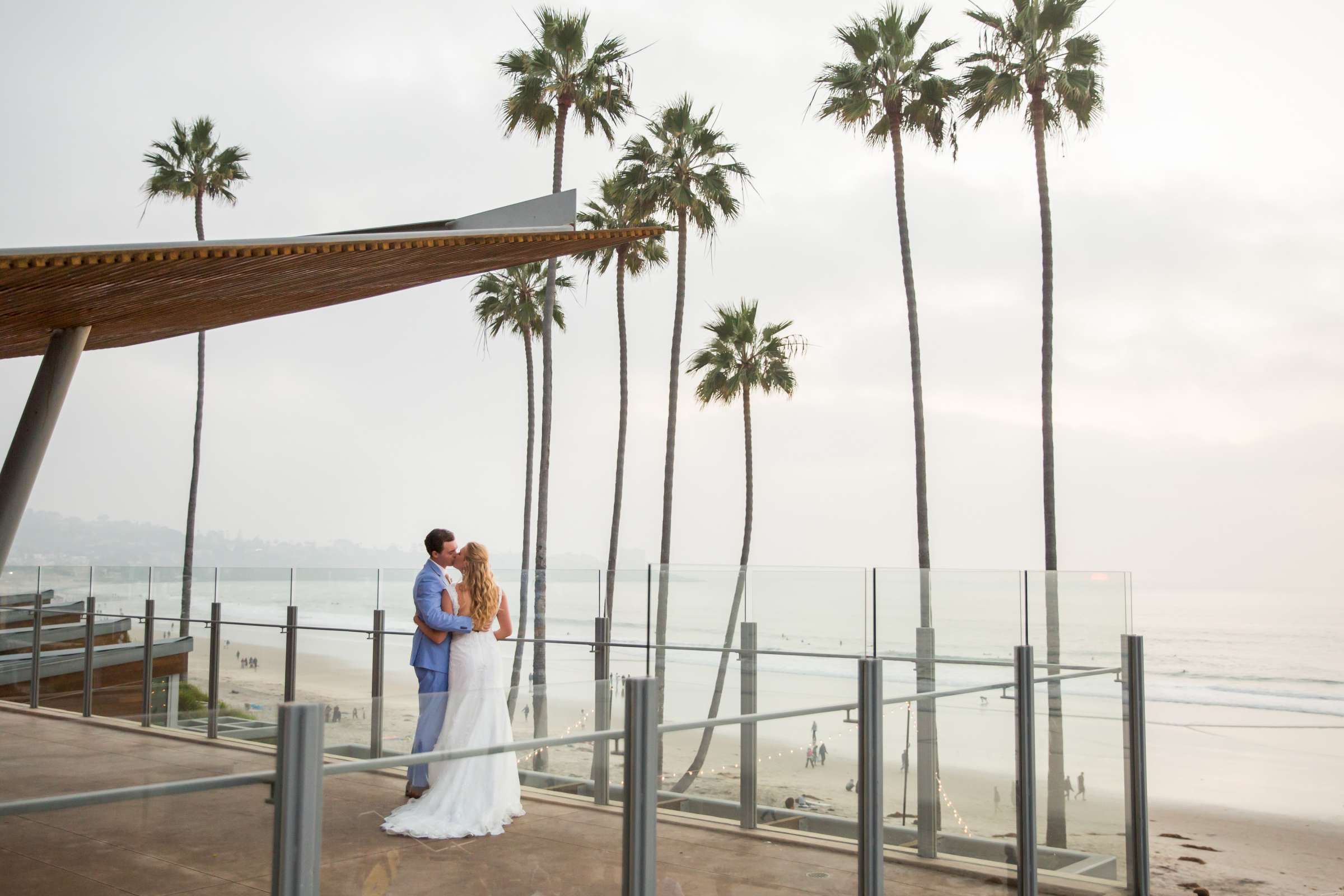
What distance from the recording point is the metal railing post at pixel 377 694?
126 inches

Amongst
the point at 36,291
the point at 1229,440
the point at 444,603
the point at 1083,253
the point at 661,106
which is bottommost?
the point at 444,603

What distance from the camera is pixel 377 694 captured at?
28.1 ft

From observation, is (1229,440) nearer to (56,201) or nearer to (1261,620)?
(1261,620)

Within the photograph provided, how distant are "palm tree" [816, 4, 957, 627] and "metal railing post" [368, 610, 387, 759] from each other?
14.6 m

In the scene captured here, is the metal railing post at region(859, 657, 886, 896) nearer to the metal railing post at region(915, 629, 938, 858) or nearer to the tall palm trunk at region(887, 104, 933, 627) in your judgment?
the metal railing post at region(915, 629, 938, 858)

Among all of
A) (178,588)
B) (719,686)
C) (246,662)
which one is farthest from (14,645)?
(719,686)

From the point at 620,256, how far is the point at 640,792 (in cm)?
2819

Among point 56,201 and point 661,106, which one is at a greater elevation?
point 56,201

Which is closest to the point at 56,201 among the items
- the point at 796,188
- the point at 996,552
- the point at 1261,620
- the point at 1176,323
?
the point at 796,188

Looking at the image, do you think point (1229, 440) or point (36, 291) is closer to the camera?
point (36, 291)

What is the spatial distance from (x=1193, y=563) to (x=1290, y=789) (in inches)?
1296

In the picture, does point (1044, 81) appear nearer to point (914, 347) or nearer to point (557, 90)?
point (914, 347)

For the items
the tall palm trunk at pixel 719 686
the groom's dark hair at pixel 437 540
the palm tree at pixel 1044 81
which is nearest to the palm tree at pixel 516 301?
the palm tree at pixel 1044 81

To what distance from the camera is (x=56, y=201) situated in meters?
Answer: 52.0
